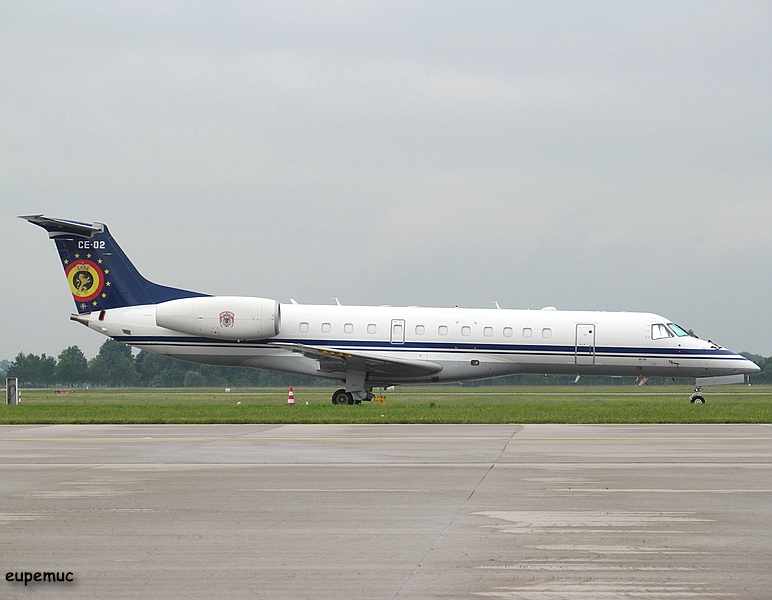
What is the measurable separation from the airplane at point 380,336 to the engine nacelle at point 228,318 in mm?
33

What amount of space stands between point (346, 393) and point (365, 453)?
18.1 m

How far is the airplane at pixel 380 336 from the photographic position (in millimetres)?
32500

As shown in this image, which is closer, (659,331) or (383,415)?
(383,415)

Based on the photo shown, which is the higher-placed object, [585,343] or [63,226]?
[63,226]

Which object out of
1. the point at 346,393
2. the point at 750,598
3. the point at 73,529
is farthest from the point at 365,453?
the point at 346,393

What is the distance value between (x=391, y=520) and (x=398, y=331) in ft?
79.5

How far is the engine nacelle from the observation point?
32281 mm

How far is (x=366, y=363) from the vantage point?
31.9m

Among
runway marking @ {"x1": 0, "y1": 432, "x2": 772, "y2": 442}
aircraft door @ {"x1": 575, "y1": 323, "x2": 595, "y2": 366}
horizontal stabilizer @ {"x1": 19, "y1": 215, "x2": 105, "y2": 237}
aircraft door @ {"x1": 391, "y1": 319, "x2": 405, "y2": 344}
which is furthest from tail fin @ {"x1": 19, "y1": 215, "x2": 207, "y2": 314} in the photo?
runway marking @ {"x1": 0, "y1": 432, "x2": 772, "y2": 442}

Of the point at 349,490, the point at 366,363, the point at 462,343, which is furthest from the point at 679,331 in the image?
the point at 349,490

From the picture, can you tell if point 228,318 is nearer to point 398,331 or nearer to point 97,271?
point 97,271

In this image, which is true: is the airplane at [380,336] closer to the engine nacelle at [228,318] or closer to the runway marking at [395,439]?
the engine nacelle at [228,318]

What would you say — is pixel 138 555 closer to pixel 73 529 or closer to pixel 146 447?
pixel 73 529

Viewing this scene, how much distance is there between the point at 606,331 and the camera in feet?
109
